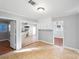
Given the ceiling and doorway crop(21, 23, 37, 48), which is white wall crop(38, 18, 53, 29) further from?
the ceiling

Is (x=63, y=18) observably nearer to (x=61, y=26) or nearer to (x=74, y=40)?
(x=61, y=26)

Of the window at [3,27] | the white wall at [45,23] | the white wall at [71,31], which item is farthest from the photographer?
the window at [3,27]

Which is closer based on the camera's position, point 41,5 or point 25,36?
point 41,5

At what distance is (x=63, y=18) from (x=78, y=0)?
2.11 meters

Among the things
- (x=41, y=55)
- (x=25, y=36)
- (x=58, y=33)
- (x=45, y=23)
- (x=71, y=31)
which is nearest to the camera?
(x=41, y=55)

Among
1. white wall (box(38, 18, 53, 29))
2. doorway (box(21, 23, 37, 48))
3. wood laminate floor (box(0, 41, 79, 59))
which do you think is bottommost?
wood laminate floor (box(0, 41, 79, 59))

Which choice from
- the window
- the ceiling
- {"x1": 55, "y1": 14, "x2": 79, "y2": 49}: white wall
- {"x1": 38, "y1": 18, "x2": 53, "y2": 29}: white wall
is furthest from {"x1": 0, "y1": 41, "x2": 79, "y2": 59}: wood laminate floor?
the window

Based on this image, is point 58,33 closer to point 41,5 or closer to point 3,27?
point 41,5

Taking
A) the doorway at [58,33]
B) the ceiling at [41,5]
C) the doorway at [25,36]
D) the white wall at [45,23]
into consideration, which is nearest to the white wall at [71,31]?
the doorway at [58,33]

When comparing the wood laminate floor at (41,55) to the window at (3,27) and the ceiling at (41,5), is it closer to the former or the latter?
the ceiling at (41,5)

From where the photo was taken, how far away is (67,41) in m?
4.30

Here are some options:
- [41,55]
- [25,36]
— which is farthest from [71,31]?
[25,36]

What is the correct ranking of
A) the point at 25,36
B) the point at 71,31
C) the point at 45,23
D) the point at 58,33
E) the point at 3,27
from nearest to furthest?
the point at 71,31 < the point at 58,33 < the point at 45,23 < the point at 3,27 < the point at 25,36

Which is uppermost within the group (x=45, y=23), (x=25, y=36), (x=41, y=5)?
(x=41, y=5)
